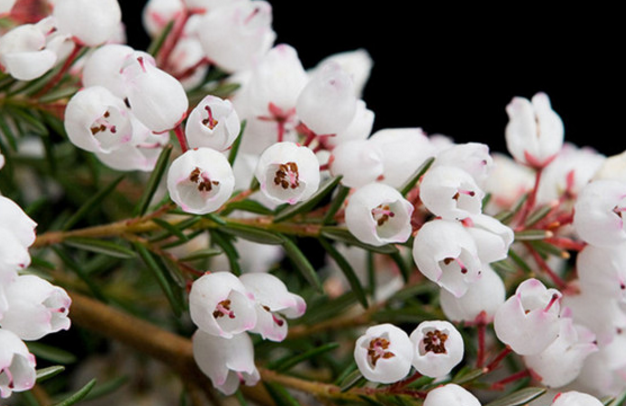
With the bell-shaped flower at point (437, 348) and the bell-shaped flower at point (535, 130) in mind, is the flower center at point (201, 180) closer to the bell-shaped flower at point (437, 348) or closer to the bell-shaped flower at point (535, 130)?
the bell-shaped flower at point (437, 348)

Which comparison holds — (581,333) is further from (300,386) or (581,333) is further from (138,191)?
(138,191)

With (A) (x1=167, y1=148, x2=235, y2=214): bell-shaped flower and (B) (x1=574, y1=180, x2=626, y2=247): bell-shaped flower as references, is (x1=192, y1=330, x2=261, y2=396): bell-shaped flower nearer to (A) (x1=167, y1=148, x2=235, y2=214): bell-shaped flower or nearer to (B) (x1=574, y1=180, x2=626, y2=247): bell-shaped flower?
(A) (x1=167, y1=148, x2=235, y2=214): bell-shaped flower

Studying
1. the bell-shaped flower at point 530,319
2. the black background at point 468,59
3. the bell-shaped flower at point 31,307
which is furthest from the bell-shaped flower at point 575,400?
the black background at point 468,59

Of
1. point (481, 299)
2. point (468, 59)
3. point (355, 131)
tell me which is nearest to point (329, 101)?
point (355, 131)

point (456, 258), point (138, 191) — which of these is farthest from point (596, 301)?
point (138, 191)

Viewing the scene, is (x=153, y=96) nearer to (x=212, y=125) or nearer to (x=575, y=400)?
(x=212, y=125)

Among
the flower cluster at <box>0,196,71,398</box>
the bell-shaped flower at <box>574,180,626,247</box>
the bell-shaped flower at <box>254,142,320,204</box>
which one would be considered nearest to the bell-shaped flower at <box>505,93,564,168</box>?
the bell-shaped flower at <box>574,180,626,247</box>

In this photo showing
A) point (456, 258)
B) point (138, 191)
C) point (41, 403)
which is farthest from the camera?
point (138, 191)
